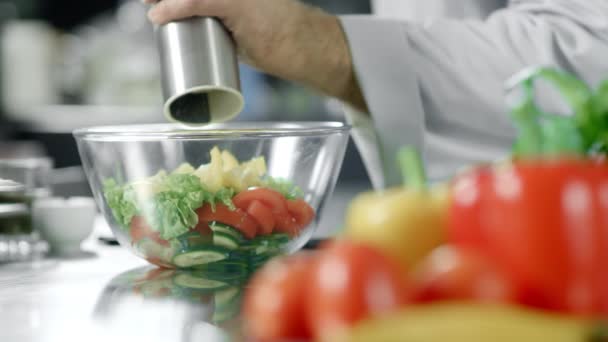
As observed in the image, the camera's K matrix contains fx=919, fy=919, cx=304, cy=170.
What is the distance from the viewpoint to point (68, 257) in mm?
1289

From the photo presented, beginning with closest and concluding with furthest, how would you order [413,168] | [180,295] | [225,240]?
[413,168] → [180,295] → [225,240]

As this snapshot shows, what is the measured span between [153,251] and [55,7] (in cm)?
400

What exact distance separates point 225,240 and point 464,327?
628mm

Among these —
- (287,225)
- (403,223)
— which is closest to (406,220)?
(403,223)

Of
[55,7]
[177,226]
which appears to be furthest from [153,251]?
[55,7]

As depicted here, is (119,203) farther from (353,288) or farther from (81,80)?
(81,80)

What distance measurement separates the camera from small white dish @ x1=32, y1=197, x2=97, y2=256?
133 centimetres

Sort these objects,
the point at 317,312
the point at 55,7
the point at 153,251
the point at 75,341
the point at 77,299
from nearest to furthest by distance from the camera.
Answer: the point at 317,312 < the point at 75,341 < the point at 77,299 < the point at 153,251 < the point at 55,7

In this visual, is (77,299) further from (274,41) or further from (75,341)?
(274,41)

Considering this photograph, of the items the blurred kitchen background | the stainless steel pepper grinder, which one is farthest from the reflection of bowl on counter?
the blurred kitchen background

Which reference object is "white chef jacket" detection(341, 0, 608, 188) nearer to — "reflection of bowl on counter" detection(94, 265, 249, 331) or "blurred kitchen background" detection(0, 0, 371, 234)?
"reflection of bowl on counter" detection(94, 265, 249, 331)

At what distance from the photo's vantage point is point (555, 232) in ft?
1.51

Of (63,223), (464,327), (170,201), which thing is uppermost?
(464,327)

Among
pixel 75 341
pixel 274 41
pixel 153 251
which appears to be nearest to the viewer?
pixel 75 341
